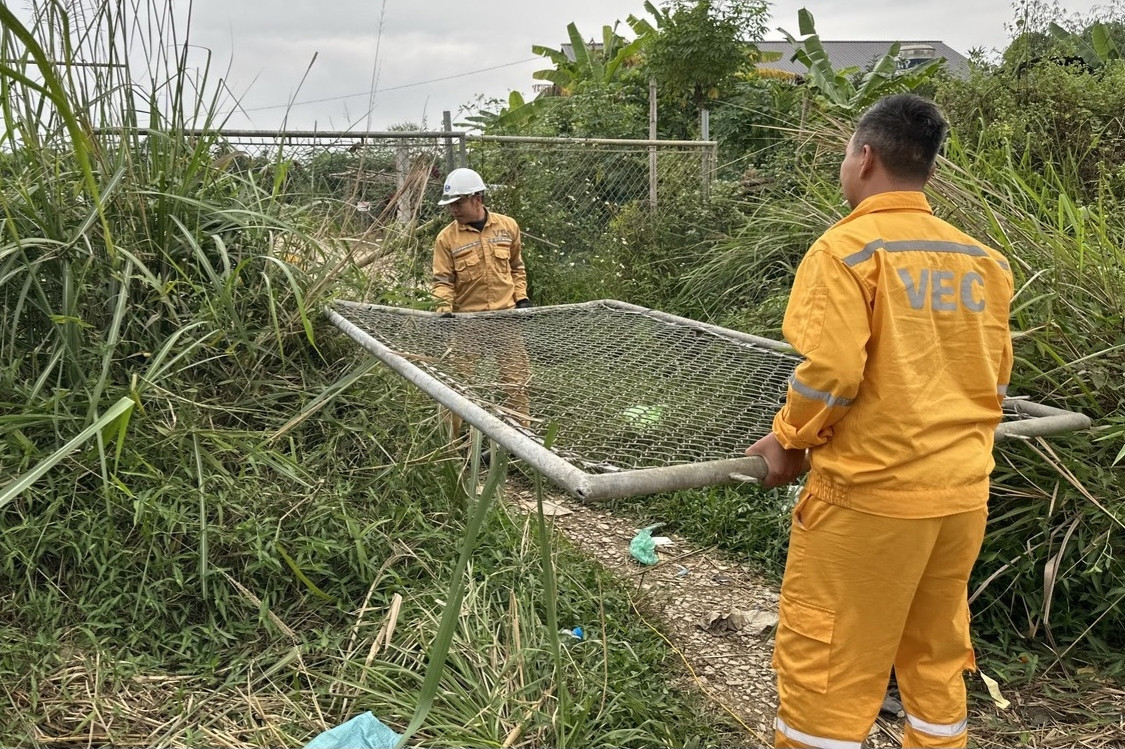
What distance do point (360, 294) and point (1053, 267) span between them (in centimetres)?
260

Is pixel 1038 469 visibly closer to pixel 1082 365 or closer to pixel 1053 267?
pixel 1082 365

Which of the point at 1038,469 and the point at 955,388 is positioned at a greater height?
the point at 955,388

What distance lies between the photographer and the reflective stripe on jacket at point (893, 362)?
6.10 feet

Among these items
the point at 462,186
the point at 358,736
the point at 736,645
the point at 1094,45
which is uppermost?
the point at 1094,45

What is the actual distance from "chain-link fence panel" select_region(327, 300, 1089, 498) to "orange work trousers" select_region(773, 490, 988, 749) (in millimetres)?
250

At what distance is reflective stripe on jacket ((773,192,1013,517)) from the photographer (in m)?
1.86

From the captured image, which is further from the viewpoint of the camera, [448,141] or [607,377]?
[448,141]

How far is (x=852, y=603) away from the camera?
1947mm

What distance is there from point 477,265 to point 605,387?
201 cm

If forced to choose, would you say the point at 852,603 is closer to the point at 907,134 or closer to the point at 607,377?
the point at 907,134

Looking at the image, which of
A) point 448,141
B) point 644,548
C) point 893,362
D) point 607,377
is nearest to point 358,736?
point 607,377

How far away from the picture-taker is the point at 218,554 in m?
2.60

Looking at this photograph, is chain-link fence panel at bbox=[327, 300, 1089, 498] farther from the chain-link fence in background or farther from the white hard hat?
the chain-link fence in background

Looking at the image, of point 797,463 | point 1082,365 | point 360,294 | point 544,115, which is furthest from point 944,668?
point 544,115
